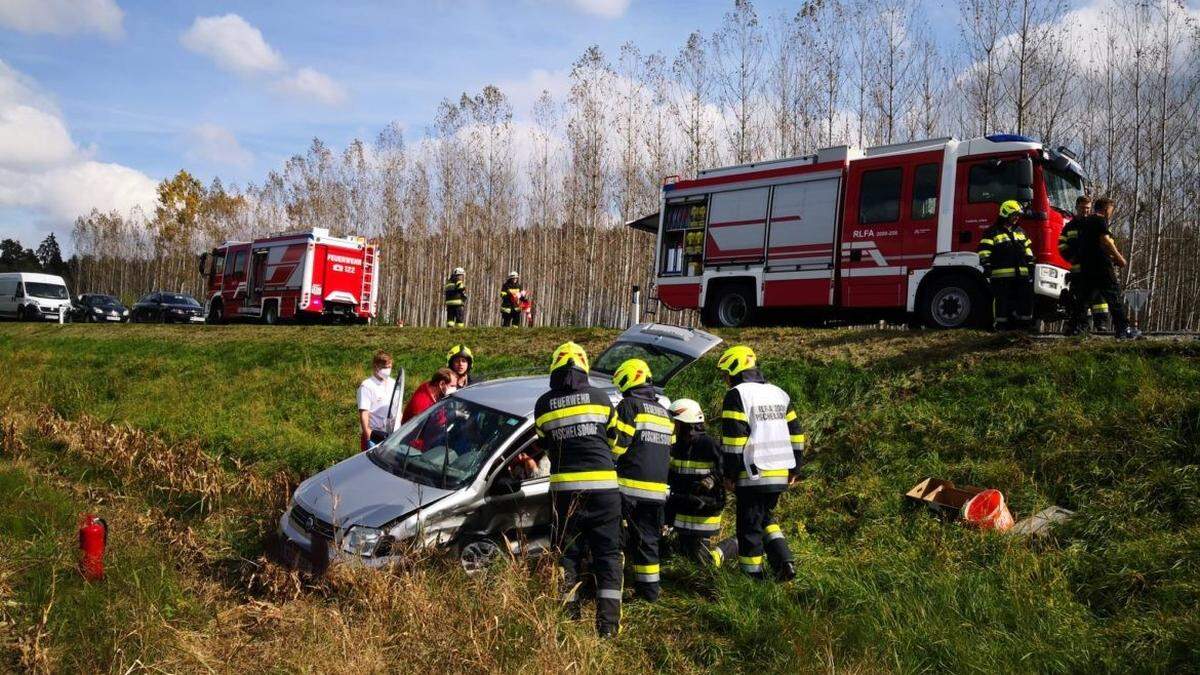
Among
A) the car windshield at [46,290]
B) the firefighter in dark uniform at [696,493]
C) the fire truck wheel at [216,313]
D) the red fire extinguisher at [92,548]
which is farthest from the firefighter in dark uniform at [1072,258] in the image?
the car windshield at [46,290]

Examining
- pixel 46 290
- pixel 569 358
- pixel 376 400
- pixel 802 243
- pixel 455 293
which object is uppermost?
pixel 802 243

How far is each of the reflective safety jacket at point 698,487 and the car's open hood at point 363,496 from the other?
63.8 inches

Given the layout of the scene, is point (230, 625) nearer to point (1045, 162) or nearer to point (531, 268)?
point (1045, 162)

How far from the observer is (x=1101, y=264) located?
8805 mm

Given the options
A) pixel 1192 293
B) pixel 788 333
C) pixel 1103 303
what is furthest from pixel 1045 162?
pixel 1192 293

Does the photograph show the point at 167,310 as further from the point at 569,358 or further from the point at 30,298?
the point at 569,358

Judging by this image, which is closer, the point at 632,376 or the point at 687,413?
the point at 632,376

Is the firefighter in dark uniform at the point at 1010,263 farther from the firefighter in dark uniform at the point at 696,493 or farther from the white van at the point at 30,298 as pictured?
the white van at the point at 30,298

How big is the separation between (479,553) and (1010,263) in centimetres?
669

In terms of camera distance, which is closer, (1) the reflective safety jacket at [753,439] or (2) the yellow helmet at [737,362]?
(1) the reflective safety jacket at [753,439]

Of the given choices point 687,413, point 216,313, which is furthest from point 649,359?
point 216,313

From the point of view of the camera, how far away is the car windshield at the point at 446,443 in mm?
5922

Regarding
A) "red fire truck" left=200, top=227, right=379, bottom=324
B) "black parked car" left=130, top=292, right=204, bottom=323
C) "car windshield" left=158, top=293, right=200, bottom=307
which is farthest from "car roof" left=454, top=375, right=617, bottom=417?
"car windshield" left=158, top=293, right=200, bottom=307

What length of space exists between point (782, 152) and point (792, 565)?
793 inches
